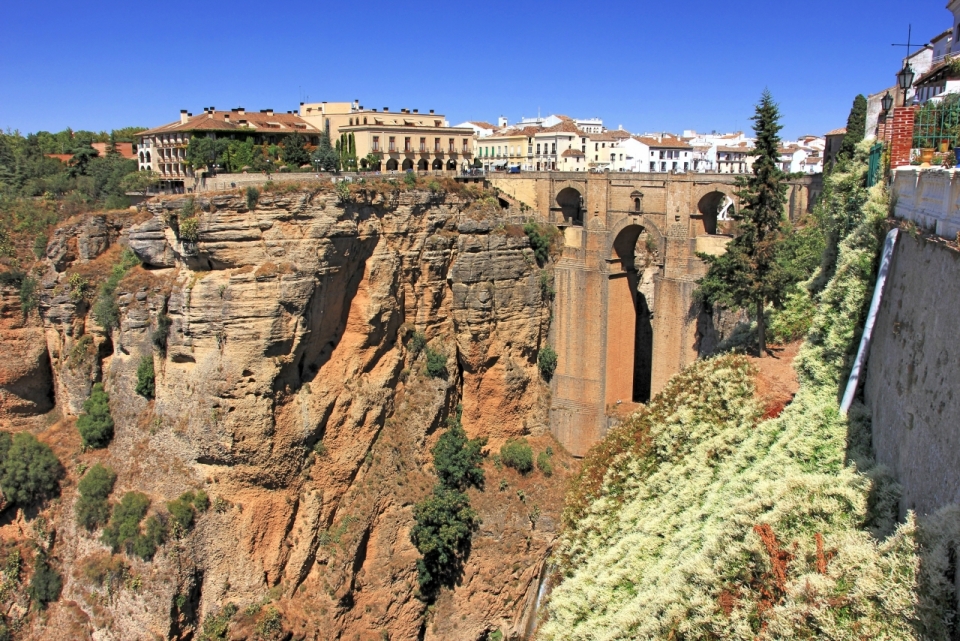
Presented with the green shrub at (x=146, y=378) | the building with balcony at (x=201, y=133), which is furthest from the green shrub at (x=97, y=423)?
the building with balcony at (x=201, y=133)

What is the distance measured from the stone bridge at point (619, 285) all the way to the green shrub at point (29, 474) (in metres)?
17.2

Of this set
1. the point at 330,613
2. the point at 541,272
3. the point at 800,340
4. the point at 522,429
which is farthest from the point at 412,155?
the point at 800,340

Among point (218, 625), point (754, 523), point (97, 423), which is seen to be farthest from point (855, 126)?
point (97, 423)

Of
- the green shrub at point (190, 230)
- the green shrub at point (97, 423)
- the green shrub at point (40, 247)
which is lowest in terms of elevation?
the green shrub at point (97, 423)

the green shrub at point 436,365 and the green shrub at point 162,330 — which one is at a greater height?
the green shrub at point 162,330

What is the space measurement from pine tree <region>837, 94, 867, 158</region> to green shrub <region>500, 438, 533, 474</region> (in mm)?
14282

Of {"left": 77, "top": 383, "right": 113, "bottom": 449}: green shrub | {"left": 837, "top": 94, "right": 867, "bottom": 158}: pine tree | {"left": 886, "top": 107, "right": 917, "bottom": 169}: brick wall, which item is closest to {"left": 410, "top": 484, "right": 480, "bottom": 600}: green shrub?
{"left": 77, "top": 383, "right": 113, "bottom": 449}: green shrub

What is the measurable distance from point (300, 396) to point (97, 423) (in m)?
7.05

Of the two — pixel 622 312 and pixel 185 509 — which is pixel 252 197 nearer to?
pixel 185 509

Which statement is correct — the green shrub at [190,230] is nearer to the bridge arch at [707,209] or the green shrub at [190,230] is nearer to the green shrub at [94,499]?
the green shrub at [94,499]

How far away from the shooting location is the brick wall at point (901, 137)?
36.5ft

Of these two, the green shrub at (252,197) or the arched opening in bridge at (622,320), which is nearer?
the green shrub at (252,197)

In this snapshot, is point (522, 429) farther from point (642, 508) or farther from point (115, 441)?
point (642, 508)

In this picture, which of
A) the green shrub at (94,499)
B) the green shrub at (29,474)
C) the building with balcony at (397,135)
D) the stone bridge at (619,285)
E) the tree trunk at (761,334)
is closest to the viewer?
the tree trunk at (761,334)
